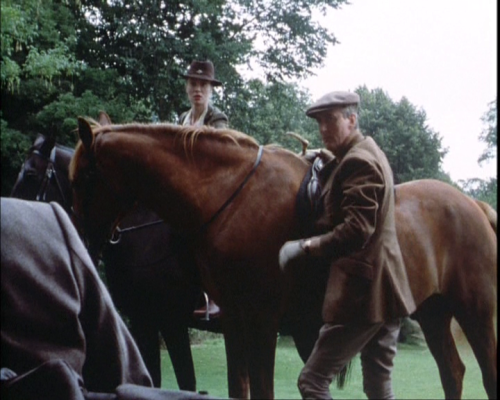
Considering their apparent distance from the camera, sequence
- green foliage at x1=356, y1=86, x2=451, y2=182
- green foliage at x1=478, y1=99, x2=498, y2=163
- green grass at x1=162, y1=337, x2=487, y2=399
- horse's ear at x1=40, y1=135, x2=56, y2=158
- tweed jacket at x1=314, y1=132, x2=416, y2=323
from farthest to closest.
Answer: green foliage at x1=356, y1=86, x2=451, y2=182 < green foliage at x1=478, y1=99, x2=498, y2=163 < green grass at x1=162, y1=337, x2=487, y2=399 < horse's ear at x1=40, y1=135, x2=56, y2=158 < tweed jacket at x1=314, y1=132, x2=416, y2=323

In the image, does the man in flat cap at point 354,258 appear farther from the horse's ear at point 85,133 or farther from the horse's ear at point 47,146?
the horse's ear at point 47,146

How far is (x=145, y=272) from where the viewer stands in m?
3.29

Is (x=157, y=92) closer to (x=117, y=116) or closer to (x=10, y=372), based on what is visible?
(x=117, y=116)

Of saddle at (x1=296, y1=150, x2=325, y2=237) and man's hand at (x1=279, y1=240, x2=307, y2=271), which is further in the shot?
saddle at (x1=296, y1=150, x2=325, y2=237)

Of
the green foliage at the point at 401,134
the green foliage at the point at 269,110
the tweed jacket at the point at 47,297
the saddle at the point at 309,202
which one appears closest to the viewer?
the tweed jacket at the point at 47,297

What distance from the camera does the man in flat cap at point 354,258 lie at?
89.3 inches

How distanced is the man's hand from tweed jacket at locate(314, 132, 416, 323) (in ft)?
0.22

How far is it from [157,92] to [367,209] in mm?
3684

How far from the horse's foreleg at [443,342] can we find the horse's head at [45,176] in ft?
4.73

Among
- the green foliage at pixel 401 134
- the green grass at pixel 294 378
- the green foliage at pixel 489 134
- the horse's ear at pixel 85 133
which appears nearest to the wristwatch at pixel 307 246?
the horse's ear at pixel 85 133

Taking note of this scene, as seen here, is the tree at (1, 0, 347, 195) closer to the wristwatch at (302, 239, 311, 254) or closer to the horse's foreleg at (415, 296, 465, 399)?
the horse's foreleg at (415, 296, 465, 399)

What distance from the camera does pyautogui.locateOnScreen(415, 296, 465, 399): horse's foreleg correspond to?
3367 millimetres

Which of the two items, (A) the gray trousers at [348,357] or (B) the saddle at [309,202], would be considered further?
(B) the saddle at [309,202]

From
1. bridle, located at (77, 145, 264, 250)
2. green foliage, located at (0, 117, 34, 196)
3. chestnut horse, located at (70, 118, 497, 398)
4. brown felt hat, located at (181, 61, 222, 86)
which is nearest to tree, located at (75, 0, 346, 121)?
green foliage, located at (0, 117, 34, 196)
